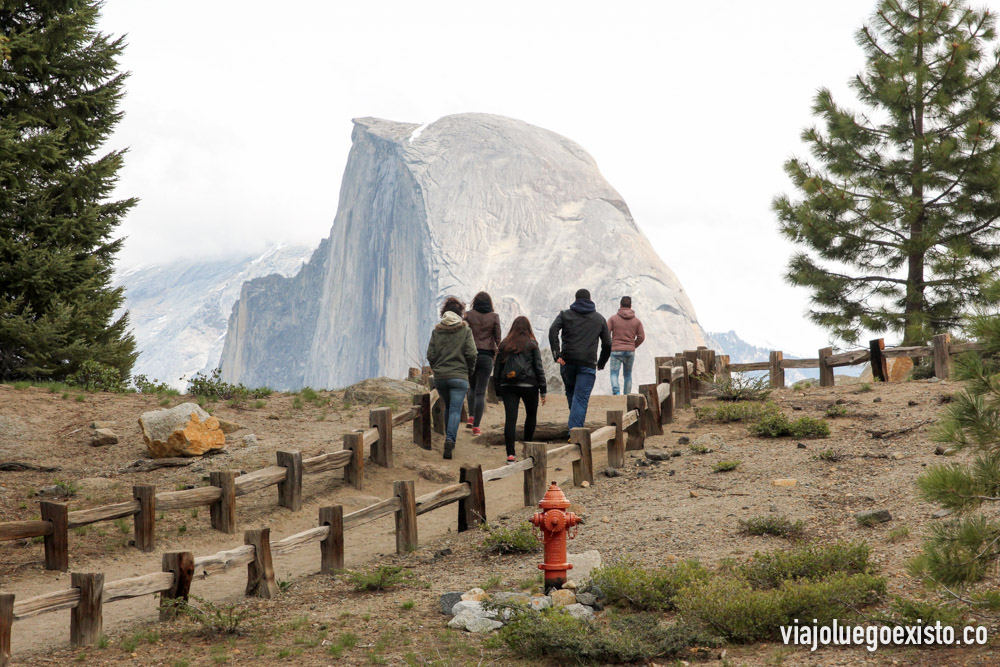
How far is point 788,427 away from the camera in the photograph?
12.4 m

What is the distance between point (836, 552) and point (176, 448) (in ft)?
29.9

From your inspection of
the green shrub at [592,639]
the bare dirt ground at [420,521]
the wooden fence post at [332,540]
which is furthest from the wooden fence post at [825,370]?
the green shrub at [592,639]

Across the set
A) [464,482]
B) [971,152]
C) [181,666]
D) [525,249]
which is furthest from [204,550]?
[525,249]

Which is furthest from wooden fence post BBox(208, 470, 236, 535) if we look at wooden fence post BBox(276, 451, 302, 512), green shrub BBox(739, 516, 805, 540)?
green shrub BBox(739, 516, 805, 540)

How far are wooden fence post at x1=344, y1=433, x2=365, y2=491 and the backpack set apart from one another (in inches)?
85.1

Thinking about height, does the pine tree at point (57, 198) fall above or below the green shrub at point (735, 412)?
above

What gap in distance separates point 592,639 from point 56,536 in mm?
5666

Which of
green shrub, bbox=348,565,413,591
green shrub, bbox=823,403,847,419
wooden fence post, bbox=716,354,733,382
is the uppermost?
wooden fence post, bbox=716,354,733,382

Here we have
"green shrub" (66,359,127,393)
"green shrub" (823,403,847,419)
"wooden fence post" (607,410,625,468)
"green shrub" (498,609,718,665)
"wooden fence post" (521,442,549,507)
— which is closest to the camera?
"green shrub" (498,609,718,665)

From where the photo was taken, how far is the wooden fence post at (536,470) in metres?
10.0

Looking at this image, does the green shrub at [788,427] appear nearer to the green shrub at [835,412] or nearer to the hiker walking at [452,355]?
the green shrub at [835,412]

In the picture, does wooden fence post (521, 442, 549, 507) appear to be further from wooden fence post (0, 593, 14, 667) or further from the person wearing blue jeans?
the person wearing blue jeans

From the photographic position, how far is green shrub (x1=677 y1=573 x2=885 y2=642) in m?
5.40

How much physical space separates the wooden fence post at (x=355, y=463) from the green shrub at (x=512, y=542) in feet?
10.7
